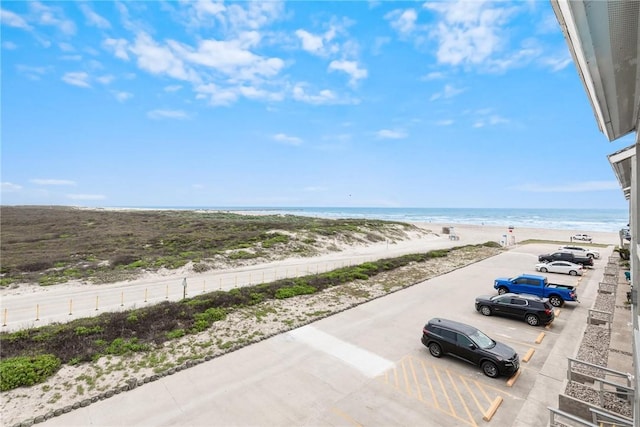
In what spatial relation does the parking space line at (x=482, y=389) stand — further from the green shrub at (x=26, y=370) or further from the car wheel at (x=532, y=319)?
the green shrub at (x=26, y=370)

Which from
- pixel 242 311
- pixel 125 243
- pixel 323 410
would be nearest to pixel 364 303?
pixel 242 311

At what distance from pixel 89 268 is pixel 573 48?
3960 centimetres

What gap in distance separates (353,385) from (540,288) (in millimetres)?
18087

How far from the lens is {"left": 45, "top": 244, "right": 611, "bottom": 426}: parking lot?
1010 cm

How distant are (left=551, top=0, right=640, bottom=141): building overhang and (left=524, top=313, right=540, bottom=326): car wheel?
15.8 metres

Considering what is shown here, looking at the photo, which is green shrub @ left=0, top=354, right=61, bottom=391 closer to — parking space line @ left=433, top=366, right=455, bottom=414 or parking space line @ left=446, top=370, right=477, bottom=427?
parking space line @ left=433, top=366, right=455, bottom=414

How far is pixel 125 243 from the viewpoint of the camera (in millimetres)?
45438

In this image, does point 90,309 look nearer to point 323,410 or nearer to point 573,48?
point 323,410

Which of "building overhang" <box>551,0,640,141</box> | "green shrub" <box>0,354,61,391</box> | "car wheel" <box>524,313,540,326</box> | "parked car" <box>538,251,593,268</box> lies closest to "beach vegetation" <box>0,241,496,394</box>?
"green shrub" <box>0,354,61,391</box>

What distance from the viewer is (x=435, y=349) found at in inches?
559

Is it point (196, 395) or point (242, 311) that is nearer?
point (196, 395)

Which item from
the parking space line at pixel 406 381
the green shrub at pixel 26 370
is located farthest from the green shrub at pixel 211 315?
the parking space line at pixel 406 381

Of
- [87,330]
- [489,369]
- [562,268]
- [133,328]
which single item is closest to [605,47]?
[489,369]

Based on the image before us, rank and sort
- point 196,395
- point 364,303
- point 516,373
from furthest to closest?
point 364,303 < point 516,373 < point 196,395
